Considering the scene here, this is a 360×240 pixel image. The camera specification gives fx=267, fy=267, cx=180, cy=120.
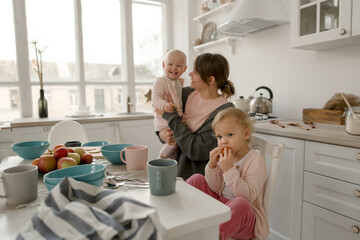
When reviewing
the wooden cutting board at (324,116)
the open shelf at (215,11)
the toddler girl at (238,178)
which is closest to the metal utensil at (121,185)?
the toddler girl at (238,178)

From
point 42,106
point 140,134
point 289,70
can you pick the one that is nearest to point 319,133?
point 289,70

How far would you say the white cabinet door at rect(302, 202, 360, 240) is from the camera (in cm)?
147

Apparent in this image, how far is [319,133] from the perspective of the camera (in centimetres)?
163

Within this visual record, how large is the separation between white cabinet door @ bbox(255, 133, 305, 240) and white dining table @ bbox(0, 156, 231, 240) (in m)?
1.17

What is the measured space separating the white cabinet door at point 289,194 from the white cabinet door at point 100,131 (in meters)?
1.74

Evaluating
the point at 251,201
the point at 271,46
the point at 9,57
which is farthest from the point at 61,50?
the point at 251,201

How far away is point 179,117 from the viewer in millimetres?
1487

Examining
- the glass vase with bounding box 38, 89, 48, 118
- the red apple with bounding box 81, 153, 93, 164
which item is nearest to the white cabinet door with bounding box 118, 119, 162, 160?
the glass vase with bounding box 38, 89, 48, 118

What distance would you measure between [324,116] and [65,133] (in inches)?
76.0

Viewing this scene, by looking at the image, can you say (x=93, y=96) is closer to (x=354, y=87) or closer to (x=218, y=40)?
(x=218, y=40)

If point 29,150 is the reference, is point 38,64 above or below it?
above

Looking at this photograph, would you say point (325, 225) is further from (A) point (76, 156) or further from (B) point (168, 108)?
(A) point (76, 156)

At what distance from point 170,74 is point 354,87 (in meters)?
1.42

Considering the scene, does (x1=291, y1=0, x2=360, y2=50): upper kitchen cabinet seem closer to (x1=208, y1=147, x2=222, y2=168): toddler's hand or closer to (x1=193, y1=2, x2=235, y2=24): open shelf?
(x1=193, y1=2, x2=235, y2=24): open shelf
